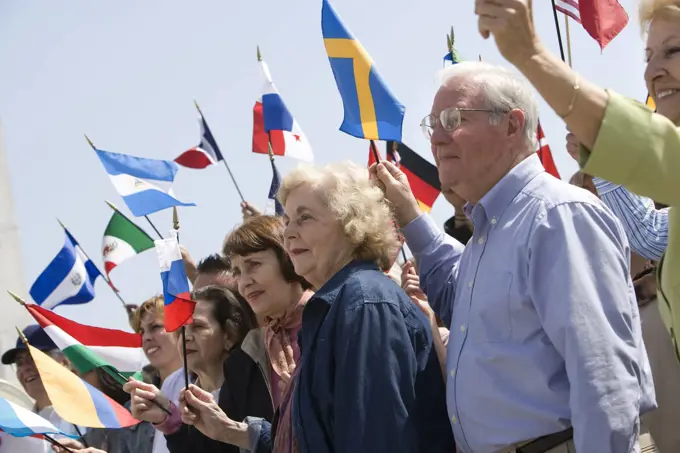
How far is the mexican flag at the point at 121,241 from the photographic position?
8.66m

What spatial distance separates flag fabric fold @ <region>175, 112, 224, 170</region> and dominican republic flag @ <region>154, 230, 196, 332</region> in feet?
13.0

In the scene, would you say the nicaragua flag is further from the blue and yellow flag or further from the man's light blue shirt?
the man's light blue shirt

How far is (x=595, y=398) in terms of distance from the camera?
3.01 metres

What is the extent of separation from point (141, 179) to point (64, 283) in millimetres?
1425

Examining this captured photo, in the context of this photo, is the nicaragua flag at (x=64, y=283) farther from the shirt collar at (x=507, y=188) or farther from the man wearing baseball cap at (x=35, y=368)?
the shirt collar at (x=507, y=188)

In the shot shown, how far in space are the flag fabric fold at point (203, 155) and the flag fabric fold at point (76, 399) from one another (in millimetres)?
3780

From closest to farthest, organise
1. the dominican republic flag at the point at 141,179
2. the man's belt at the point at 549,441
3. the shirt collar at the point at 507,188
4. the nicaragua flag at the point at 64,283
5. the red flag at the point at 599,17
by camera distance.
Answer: the man's belt at the point at 549,441 → the shirt collar at the point at 507,188 → the red flag at the point at 599,17 → the dominican republic flag at the point at 141,179 → the nicaragua flag at the point at 64,283

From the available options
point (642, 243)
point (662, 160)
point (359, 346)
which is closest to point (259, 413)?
point (359, 346)

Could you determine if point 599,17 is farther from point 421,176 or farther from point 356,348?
point 356,348

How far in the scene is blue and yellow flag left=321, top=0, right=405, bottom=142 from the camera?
5004 millimetres

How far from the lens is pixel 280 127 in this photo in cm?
828

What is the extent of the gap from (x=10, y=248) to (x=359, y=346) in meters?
10.6

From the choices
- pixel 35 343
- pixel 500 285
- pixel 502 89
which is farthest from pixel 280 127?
pixel 500 285

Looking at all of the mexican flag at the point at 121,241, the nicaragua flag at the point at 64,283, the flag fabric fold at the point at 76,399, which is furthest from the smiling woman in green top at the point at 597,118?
the nicaragua flag at the point at 64,283
